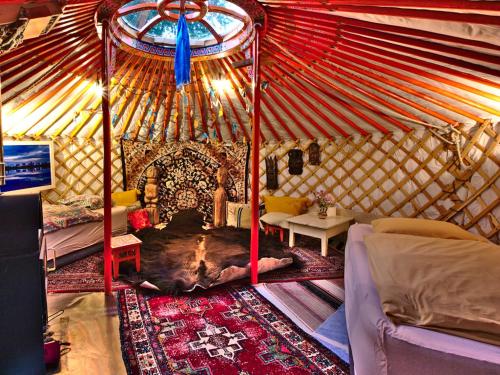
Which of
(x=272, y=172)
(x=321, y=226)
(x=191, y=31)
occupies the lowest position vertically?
(x=321, y=226)

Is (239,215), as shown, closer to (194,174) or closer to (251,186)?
(194,174)

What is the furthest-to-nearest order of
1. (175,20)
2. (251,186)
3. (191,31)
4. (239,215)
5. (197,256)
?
(239,215), (197,256), (191,31), (251,186), (175,20)

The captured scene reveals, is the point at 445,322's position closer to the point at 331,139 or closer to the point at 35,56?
the point at 35,56

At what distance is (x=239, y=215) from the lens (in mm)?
4586

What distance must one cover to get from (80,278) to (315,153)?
326cm

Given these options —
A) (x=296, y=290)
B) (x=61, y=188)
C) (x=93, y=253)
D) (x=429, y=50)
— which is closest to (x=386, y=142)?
(x=429, y=50)

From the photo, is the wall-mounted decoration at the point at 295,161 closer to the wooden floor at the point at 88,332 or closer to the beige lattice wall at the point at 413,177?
the beige lattice wall at the point at 413,177

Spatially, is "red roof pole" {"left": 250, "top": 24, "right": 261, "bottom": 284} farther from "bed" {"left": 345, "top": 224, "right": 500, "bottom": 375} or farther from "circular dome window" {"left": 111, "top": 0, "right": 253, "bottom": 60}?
"bed" {"left": 345, "top": 224, "right": 500, "bottom": 375}

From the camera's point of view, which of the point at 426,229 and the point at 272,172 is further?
the point at 272,172

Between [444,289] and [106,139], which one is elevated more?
[106,139]

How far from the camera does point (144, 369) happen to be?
5.27ft

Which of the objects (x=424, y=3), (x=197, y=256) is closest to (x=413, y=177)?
(x=424, y=3)

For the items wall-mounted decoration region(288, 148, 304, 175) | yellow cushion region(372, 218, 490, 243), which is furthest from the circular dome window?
wall-mounted decoration region(288, 148, 304, 175)

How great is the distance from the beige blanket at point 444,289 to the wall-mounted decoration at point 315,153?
3026 millimetres
